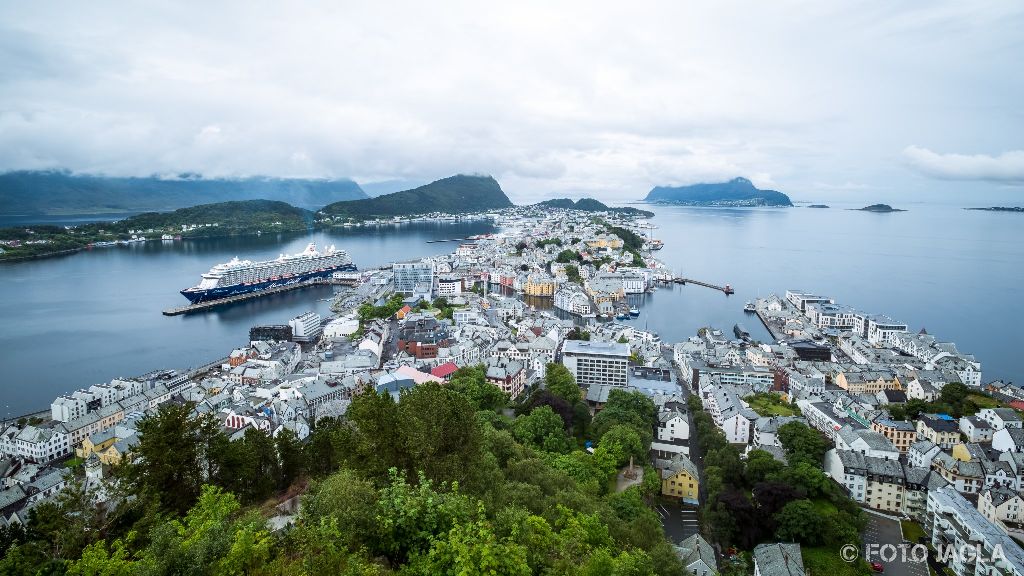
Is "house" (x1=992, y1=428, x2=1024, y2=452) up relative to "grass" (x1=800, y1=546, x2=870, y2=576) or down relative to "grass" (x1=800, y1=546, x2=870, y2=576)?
up

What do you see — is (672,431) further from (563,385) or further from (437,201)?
(437,201)

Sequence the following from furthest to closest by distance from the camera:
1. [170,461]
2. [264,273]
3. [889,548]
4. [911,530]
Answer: [264,273], [911,530], [889,548], [170,461]

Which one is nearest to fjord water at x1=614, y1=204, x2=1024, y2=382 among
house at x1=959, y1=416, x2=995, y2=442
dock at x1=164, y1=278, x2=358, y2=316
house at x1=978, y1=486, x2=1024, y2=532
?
house at x1=959, y1=416, x2=995, y2=442

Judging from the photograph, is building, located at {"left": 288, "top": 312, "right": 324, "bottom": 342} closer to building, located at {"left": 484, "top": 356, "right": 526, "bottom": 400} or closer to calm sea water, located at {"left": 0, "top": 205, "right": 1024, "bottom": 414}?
calm sea water, located at {"left": 0, "top": 205, "right": 1024, "bottom": 414}

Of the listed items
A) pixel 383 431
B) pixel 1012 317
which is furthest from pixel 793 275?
pixel 383 431

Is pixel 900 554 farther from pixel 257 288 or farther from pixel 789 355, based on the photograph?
pixel 257 288

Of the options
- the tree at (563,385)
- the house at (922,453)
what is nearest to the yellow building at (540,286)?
the tree at (563,385)

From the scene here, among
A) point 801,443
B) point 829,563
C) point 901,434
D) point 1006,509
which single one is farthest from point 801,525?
point 901,434
